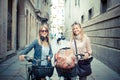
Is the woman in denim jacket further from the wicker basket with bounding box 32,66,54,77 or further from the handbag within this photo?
→ the handbag

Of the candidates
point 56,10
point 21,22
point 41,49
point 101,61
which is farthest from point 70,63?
point 56,10

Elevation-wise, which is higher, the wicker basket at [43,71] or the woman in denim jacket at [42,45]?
the woman in denim jacket at [42,45]

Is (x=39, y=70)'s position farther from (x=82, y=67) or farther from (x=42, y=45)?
(x=82, y=67)

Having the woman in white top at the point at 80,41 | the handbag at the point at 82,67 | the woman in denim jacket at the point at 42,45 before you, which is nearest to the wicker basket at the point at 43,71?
the woman in denim jacket at the point at 42,45

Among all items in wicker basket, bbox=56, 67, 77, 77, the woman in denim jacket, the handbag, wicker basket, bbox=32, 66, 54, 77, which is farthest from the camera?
the handbag

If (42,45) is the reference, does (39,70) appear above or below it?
below

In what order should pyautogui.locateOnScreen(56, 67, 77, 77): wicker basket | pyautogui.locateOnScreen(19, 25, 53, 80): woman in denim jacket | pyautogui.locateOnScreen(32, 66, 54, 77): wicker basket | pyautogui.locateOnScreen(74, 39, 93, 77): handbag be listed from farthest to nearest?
pyautogui.locateOnScreen(74, 39, 93, 77): handbag
pyautogui.locateOnScreen(19, 25, 53, 80): woman in denim jacket
pyautogui.locateOnScreen(32, 66, 54, 77): wicker basket
pyautogui.locateOnScreen(56, 67, 77, 77): wicker basket

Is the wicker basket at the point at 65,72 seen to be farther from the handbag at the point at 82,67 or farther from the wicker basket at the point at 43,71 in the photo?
the handbag at the point at 82,67

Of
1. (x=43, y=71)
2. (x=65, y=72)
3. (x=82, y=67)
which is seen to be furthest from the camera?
(x=82, y=67)

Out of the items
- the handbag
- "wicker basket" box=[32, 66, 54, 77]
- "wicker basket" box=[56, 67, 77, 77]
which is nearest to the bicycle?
"wicker basket" box=[32, 66, 54, 77]

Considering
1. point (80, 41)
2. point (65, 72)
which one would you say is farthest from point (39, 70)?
point (80, 41)

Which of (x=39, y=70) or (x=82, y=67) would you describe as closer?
(x=39, y=70)

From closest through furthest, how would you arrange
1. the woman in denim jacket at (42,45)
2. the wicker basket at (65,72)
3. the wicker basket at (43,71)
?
1. the wicker basket at (65,72)
2. the wicker basket at (43,71)
3. the woman in denim jacket at (42,45)

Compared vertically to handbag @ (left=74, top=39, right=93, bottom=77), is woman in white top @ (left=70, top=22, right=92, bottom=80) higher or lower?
higher
